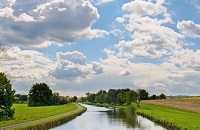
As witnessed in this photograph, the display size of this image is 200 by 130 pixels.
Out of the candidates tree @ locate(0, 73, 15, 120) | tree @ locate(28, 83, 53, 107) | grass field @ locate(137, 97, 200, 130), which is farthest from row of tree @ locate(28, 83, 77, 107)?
tree @ locate(0, 73, 15, 120)

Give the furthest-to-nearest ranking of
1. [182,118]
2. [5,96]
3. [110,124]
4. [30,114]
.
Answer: [30,114] < [110,124] < [182,118] < [5,96]

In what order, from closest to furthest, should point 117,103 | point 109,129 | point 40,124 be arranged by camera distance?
point 40,124, point 109,129, point 117,103

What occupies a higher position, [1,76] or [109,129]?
[1,76]

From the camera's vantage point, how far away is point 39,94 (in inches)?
5684

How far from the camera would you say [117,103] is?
18225 cm

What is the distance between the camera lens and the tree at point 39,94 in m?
143

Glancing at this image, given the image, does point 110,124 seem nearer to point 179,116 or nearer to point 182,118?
point 182,118

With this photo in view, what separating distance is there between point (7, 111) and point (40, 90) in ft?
308

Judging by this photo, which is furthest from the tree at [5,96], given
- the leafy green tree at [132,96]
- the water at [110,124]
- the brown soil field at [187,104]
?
the leafy green tree at [132,96]

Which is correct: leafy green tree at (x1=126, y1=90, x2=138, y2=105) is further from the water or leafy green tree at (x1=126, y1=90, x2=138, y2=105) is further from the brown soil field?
the water

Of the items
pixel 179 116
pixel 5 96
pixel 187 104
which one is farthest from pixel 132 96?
pixel 5 96

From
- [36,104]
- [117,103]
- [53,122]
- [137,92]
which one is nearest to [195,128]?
[53,122]

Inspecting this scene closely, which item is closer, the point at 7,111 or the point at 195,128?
the point at 195,128

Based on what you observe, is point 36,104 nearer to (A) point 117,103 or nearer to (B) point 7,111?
(A) point 117,103
